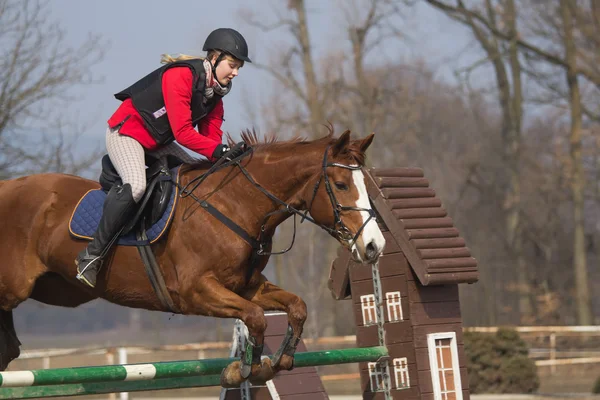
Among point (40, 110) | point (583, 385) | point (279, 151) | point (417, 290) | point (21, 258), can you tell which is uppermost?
point (40, 110)

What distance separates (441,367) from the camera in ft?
20.1

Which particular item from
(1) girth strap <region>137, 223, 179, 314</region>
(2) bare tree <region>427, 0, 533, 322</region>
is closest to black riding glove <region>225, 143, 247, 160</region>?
(1) girth strap <region>137, 223, 179, 314</region>

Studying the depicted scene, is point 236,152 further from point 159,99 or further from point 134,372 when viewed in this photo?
point 134,372

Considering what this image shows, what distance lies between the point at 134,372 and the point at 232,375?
59 centimetres

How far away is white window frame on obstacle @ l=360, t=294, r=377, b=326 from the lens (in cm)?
628

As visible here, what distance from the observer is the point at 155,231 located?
531 centimetres

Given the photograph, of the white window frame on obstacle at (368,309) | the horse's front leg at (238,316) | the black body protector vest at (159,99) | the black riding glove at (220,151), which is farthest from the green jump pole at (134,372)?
the black body protector vest at (159,99)

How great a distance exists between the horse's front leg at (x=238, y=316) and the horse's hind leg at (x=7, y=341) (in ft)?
5.18

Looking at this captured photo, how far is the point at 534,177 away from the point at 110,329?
2294 centimetres

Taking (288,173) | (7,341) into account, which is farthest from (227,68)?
(7,341)

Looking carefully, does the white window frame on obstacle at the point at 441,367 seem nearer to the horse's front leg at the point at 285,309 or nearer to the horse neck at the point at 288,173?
the horse's front leg at the point at 285,309

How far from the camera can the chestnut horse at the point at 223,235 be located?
16.3 feet

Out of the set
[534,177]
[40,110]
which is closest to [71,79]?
[40,110]

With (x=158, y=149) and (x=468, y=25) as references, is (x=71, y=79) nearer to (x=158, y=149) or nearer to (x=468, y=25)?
(x=158, y=149)
